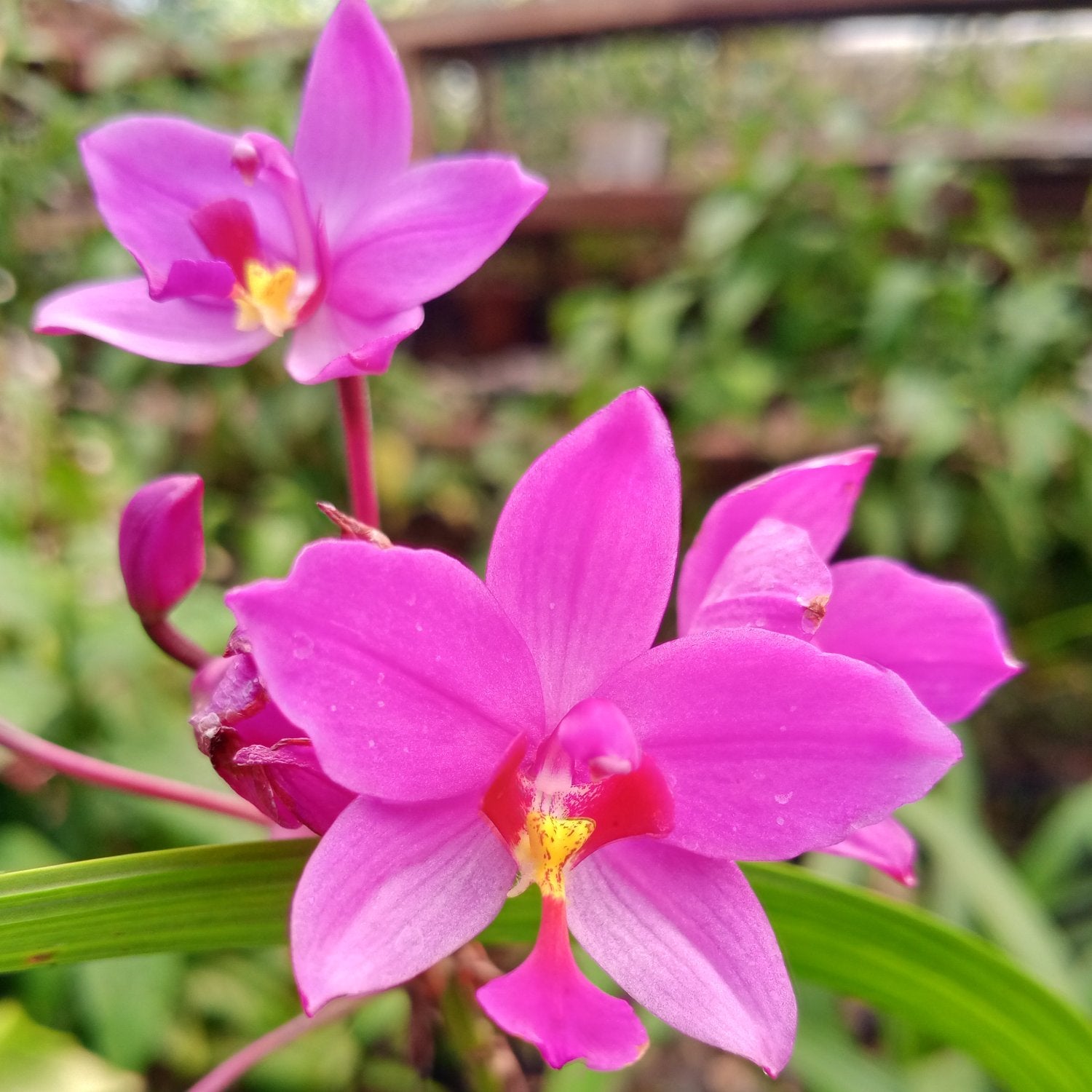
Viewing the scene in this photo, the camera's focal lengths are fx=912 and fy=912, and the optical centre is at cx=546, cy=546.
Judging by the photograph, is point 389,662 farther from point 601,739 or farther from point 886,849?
point 886,849

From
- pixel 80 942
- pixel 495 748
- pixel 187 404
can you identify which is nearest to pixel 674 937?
pixel 495 748

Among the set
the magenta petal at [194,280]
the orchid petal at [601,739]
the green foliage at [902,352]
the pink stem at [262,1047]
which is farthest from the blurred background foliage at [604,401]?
the orchid petal at [601,739]

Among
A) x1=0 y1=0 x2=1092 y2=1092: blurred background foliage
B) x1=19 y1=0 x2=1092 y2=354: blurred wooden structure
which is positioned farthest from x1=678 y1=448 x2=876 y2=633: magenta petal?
x1=19 y1=0 x2=1092 y2=354: blurred wooden structure

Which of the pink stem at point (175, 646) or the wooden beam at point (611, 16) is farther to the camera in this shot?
the wooden beam at point (611, 16)

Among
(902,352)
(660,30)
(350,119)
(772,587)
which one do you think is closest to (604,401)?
(902,352)

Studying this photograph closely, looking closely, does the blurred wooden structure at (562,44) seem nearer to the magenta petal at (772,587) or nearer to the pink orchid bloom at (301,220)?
the pink orchid bloom at (301,220)

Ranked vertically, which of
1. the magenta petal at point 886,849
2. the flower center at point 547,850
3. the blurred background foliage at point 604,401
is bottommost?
the blurred background foliage at point 604,401

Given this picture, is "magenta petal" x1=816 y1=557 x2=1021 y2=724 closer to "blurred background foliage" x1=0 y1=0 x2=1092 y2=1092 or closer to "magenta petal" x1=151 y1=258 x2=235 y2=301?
"magenta petal" x1=151 y1=258 x2=235 y2=301
